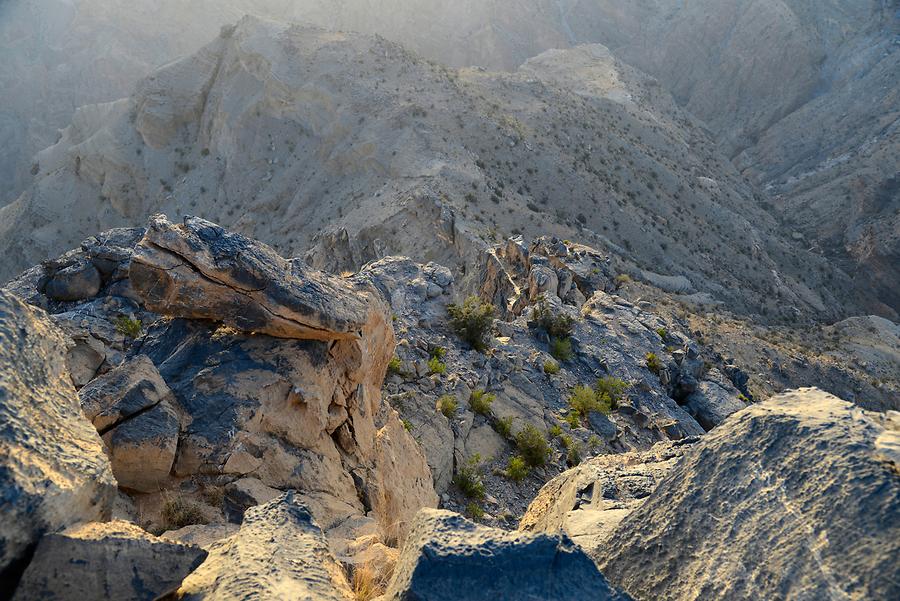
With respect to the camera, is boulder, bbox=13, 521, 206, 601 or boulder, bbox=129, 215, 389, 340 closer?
boulder, bbox=13, 521, 206, 601

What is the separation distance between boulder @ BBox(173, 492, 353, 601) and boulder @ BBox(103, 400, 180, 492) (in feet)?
5.85

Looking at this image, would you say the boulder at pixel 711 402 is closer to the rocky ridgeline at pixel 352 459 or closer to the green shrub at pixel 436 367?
the rocky ridgeline at pixel 352 459

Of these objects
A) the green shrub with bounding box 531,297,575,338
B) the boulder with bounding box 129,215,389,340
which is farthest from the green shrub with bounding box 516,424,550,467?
the boulder with bounding box 129,215,389,340

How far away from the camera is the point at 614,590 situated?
329 cm

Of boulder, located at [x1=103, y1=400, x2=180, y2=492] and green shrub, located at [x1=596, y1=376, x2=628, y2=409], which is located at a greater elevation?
boulder, located at [x1=103, y1=400, x2=180, y2=492]

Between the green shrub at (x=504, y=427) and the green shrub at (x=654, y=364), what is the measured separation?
5308 millimetres

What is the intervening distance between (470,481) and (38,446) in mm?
6978

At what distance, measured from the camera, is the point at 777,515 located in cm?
322

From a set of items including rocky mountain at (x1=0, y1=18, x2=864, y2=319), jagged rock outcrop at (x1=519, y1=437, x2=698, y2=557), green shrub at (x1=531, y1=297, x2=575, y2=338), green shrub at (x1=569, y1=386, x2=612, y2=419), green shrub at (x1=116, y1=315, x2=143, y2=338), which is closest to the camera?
jagged rock outcrop at (x1=519, y1=437, x2=698, y2=557)

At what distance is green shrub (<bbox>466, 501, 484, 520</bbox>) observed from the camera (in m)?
9.02

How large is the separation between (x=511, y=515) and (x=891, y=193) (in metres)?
50.5

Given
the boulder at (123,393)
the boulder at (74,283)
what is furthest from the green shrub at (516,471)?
the boulder at (74,283)

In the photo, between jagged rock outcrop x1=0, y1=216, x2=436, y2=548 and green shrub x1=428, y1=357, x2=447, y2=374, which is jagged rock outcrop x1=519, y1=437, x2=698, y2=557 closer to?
jagged rock outcrop x1=0, y1=216, x2=436, y2=548

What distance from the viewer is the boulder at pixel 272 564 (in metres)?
3.35
